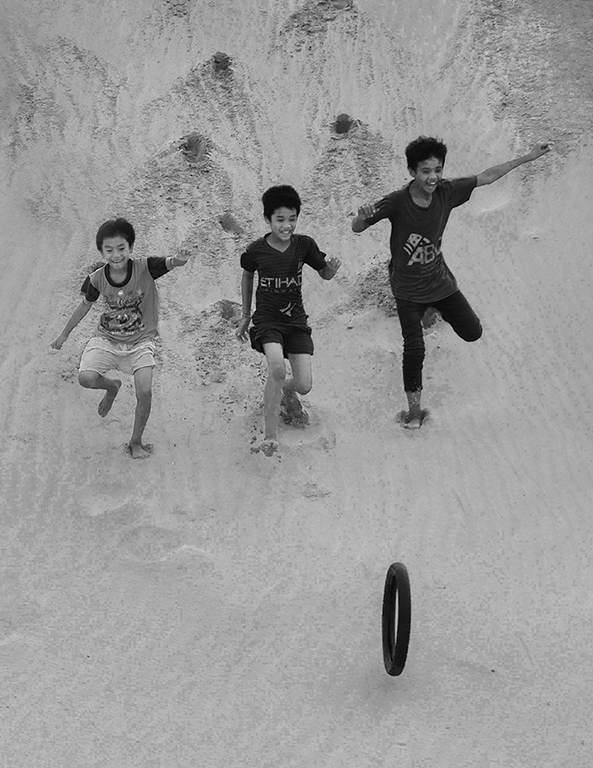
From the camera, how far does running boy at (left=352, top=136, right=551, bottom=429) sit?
587cm

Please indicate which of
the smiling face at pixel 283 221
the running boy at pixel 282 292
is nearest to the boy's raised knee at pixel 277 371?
the running boy at pixel 282 292

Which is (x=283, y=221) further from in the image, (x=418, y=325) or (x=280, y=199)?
(x=418, y=325)

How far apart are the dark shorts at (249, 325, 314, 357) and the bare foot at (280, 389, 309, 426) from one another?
1.13 ft

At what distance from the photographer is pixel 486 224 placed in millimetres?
7816

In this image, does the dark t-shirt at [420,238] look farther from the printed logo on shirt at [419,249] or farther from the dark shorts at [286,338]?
the dark shorts at [286,338]

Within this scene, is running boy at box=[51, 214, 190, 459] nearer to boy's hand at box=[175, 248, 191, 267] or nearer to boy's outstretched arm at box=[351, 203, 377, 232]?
boy's hand at box=[175, 248, 191, 267]

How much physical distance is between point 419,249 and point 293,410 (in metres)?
1.11

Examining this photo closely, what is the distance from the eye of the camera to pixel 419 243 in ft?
19.4

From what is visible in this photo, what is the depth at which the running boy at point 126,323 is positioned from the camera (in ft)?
18.9

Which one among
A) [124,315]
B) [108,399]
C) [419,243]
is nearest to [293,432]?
[108,399]

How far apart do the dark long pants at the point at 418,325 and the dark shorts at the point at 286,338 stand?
53 cm

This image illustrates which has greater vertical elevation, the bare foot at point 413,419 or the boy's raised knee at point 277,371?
the boy's raised knee at point 277,371

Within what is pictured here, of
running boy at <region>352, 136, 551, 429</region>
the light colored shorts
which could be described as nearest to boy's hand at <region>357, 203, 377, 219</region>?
running boy at <region>352, 136, 551, 429</region>

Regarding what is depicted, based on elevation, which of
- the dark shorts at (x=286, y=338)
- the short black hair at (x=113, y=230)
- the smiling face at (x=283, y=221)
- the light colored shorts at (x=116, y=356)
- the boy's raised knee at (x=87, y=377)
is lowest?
the boy's raised knee at (x=87, y=377)
